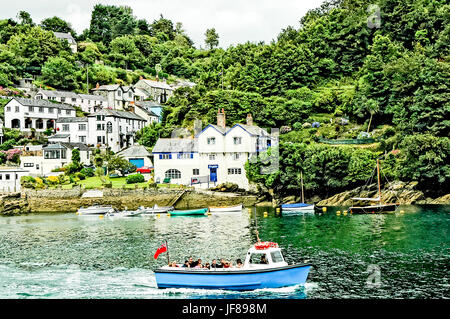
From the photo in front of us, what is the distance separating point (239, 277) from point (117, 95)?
108m

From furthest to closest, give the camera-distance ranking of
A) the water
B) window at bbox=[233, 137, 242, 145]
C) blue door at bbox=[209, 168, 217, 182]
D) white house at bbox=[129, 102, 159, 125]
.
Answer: white house at bbox=[129, 102, 159, 125] → blue door at bbox=[209, 168, 217, 182] → window at bbox=[233, 137, 242, 145] → the water

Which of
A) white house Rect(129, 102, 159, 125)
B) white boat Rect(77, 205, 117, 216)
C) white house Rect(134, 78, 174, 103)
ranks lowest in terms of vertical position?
white boat Rect(77, 205, 117, 216)

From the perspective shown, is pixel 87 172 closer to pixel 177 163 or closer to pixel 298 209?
pixel 177 163

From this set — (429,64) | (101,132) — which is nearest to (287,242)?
(429,64)

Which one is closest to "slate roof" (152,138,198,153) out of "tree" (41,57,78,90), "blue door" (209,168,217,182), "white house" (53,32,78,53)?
"blue door" (209,168,217,182)

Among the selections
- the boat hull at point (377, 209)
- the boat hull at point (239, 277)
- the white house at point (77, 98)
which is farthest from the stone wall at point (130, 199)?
the white house at point (77, 98)

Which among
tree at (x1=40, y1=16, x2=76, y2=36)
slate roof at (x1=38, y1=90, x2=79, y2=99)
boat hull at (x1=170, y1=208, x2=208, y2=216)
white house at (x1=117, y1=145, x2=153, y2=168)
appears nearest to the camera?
boat hull at (x1=170, y1=208, x2=208, y2=216)

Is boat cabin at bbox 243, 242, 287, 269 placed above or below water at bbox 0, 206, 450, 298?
above

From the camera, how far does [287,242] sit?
42594mm

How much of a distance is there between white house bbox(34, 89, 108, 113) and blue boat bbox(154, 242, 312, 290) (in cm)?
9996

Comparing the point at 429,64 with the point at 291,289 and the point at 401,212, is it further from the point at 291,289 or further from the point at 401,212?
the point at 291,289

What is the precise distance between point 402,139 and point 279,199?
2372 cm

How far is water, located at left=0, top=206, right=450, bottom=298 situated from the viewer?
2820cm

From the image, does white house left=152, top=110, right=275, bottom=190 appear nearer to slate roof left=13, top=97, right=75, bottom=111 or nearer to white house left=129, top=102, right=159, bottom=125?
white house left=129, top=102, right=159, bottom=125
